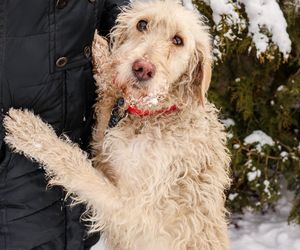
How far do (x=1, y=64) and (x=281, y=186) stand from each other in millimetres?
3264

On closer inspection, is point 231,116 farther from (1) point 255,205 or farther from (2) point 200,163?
(2) point 200,163

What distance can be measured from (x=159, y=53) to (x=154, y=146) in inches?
17.7

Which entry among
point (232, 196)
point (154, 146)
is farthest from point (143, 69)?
point (232, 196)

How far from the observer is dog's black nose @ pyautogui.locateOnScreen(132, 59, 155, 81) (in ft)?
7.13

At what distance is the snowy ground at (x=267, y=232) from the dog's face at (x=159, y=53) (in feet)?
7.14

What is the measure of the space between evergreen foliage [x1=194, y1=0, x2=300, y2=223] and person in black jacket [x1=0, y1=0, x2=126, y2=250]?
159cm

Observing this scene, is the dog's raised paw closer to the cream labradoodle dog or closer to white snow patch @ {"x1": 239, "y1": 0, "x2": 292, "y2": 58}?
the cream labradoodle dog

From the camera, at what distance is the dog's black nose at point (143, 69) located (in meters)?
2.17

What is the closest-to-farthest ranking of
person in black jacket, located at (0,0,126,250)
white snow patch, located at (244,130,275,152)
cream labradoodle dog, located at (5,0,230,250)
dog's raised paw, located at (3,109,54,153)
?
1. person in black jacket, located at (0,0,126,250)
2. dog's raised paw, located at (3,109,54,153)
3. cream labradoodle dog, located at (5,0,230,250)
4. white snow patch, located at (244,130,275,152)

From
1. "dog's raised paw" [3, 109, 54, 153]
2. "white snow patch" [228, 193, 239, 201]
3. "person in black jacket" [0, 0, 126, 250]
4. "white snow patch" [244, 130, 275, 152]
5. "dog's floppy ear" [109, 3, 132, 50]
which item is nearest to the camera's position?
"person in black jacket" [0, 0, 126, 250]

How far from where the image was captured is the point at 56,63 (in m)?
2.06

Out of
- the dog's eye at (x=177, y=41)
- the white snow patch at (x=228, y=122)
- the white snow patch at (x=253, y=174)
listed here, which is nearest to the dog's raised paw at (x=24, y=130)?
the dog's eye at (x=177, y=41)

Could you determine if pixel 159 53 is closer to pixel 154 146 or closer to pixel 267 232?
pixel 154 146

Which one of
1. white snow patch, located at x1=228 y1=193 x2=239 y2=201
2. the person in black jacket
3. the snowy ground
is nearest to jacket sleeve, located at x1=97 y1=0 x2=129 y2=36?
the person in black jacket
